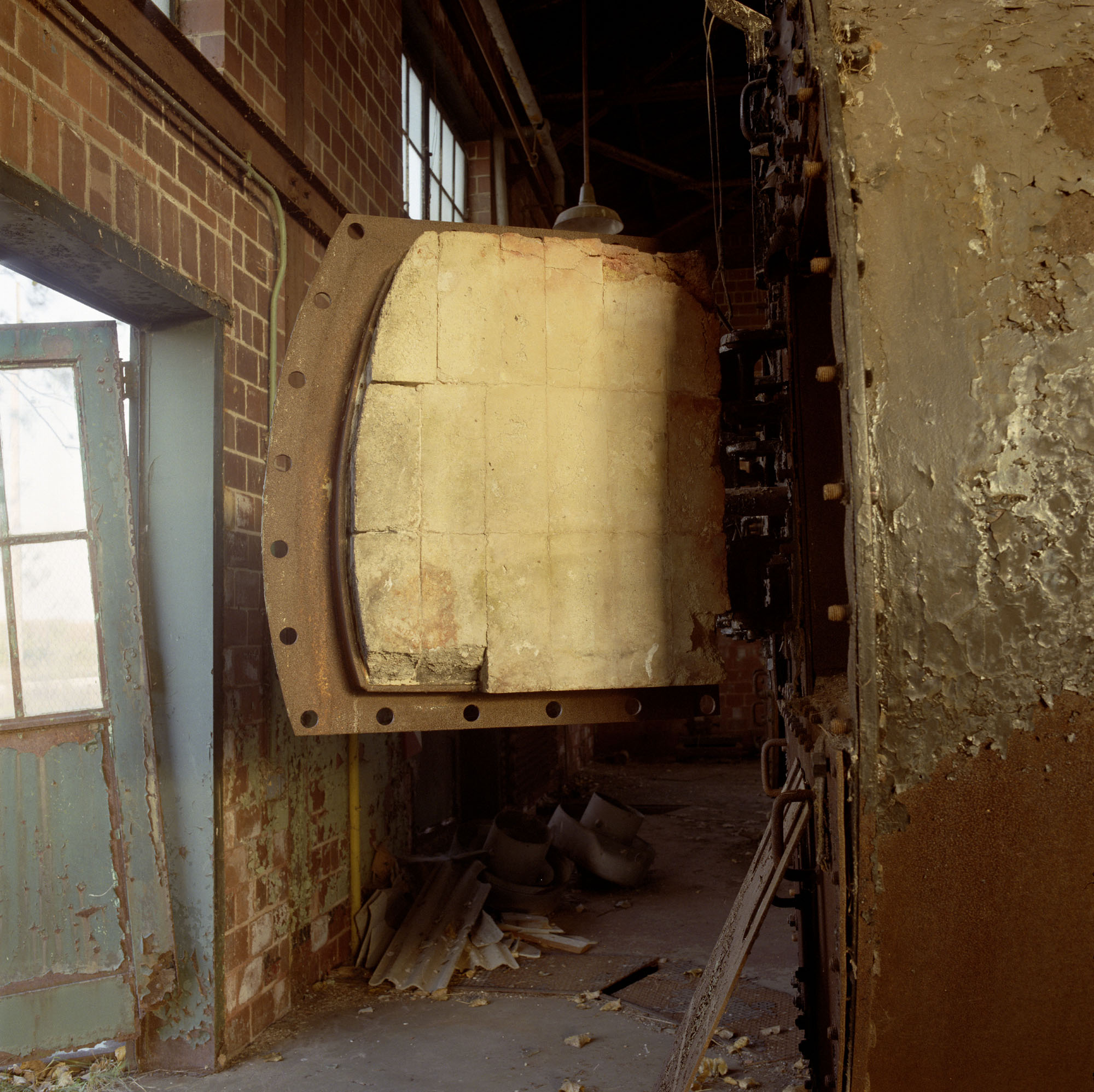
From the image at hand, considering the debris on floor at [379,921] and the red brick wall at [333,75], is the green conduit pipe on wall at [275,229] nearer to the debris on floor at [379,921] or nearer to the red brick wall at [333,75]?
the debris on floor at [379,921]

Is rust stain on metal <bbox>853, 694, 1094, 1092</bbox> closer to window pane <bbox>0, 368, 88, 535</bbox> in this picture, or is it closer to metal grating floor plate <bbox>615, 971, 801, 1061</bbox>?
metal grating floor plate <bbox>615, 971, 801, 1061</bbox>

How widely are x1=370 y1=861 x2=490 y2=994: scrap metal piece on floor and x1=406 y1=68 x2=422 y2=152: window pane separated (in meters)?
4.28

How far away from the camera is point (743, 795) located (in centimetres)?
869

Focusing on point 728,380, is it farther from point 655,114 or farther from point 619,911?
point 655,114

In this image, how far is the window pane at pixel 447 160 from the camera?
6484mm

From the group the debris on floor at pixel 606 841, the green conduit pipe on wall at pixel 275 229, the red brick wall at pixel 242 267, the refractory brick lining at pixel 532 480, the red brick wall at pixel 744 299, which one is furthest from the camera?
the red brick wall at pixel 744 299

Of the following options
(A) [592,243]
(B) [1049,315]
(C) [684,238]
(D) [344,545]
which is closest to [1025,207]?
(B) [1049,315]

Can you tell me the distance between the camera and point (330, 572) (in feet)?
6.29

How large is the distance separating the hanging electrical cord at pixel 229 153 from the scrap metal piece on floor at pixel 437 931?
236cm

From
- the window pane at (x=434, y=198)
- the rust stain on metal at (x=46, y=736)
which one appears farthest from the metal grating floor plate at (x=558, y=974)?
the window pane at (x=434, y=198)

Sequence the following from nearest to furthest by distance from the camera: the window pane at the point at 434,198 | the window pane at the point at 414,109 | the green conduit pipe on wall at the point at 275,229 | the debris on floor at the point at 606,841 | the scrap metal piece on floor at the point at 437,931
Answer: the green conduit pipe on wall at the point at 275,229 → the scrap metal piece on floor at the point at 437,931 → the debris on floor at the point at 606,841 → the window pane at the point at 414,109 → the window pane at the point at 434,198

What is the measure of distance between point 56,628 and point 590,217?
12.5ft

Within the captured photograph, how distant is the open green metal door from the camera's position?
3.10 metres

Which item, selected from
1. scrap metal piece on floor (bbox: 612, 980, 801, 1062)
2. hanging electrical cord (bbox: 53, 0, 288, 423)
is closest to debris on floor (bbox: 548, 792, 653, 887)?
scrap metal piece on floor (bbox: 612, 980, 801, 1062)
